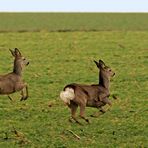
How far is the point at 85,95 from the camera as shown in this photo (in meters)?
11.7

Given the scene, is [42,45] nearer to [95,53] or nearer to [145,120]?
[95,53]

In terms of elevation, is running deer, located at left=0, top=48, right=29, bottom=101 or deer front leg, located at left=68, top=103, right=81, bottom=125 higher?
running deer, located at left=0, top=48, right=29, bottom=101

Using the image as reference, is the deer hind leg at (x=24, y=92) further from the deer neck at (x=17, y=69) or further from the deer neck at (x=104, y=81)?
the deer neck at (x=104, y=81)

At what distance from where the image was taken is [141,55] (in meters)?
28.1

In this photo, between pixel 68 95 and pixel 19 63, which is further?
pixel 19 63

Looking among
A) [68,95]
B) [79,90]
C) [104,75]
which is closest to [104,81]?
[104,75]

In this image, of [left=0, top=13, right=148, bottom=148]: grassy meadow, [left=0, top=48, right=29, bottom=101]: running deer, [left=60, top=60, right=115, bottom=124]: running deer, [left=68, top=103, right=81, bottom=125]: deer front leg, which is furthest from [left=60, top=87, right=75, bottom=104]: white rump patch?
[left=0, top=48, right=29, bottom=101]: running deer

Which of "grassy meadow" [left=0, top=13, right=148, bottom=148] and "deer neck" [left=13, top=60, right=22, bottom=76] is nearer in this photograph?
"grassy meadow" [left=0, top=13, right=148, bottom=148]

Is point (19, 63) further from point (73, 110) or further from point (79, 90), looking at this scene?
point (79, 90)

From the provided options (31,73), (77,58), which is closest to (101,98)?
(31,73)

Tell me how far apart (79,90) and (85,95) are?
241 mm

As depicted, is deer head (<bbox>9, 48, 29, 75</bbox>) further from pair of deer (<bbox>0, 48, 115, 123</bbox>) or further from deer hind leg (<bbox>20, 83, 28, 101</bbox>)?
deer hind leg (<bbox>20, 83, 28, 101</bbox>)

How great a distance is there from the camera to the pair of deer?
1136cm

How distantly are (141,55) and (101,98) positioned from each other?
1617 cm
